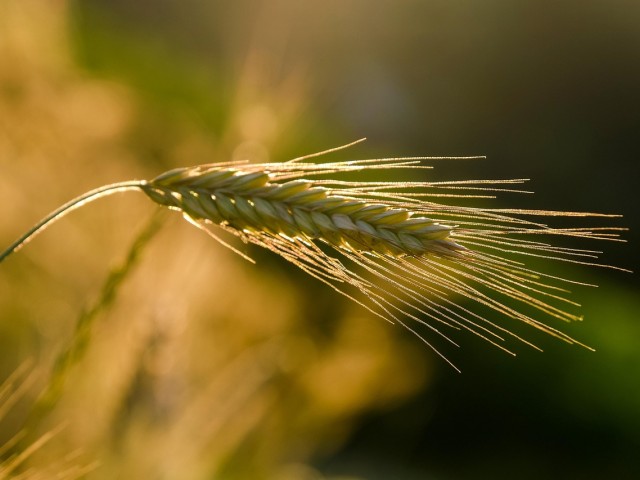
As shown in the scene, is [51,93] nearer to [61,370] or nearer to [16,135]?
[16,135]

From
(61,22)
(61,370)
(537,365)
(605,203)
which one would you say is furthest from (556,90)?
(61,370)

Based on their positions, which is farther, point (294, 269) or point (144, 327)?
point (294, 269)

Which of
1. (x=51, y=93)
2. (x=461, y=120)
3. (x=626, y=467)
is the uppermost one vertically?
(x=461, y=120)

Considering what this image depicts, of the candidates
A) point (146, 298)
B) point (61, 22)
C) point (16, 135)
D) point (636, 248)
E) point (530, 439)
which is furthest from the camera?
point (636, 248)

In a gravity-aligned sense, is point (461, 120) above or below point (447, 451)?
above

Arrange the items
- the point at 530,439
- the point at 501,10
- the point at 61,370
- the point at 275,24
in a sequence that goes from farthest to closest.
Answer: the point at 501,10 < the point at 275,24 < the point at 530,439 < the point at 61,370

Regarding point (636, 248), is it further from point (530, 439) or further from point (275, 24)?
point (275, 24)

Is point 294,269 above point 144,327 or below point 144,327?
above

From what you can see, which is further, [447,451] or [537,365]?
[447,451]
